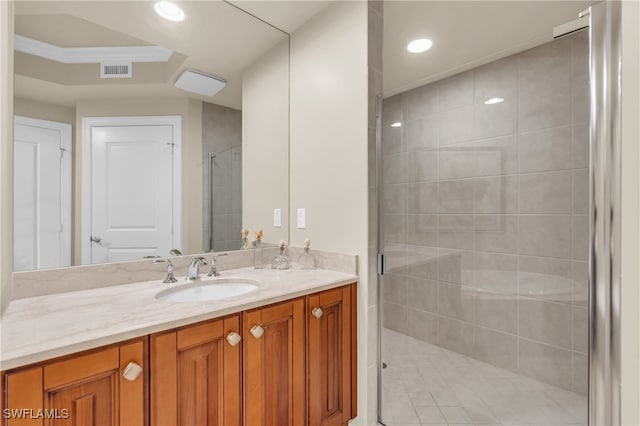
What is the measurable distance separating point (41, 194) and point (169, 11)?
1076 mm

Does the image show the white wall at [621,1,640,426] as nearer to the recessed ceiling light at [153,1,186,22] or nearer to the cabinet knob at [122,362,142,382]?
the cabinet knob at [122,362,142,382]

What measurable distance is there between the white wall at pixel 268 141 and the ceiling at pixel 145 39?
0.30ft

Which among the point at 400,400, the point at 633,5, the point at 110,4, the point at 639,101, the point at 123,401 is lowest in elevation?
the point at 400,400

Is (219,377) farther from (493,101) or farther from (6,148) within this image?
(493,101)

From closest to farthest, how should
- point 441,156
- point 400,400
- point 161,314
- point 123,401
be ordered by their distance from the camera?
point 123,401 → point 161,314 → point 400,400 → point 441,156

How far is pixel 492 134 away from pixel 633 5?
4.97 feet

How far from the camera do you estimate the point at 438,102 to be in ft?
6.29

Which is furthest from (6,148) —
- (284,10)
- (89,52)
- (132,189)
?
(284,10)

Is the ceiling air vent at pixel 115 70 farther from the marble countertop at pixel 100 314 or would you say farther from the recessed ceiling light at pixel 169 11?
the marble countertop at pixel 100 314

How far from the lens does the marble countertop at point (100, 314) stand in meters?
0.79

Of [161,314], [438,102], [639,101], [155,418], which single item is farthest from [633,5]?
[438,102]

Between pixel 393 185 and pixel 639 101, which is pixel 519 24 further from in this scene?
pixel 639 101

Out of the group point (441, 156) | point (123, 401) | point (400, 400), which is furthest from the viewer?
point (441, 156)

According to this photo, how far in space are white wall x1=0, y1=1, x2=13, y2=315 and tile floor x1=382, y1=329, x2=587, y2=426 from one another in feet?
5.62
